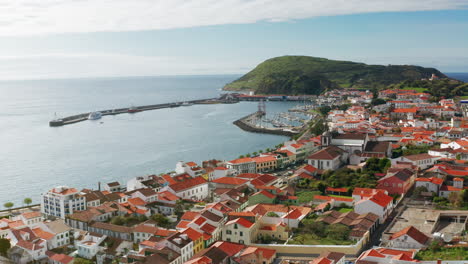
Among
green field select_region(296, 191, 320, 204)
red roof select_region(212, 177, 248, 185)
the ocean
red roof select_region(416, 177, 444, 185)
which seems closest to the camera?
red roof select_region(416, 177, 444, 185)

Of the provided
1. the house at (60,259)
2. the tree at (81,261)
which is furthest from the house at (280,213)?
the house at (60,259)

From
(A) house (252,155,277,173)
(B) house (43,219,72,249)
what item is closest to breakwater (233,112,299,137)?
(A) house (252,155,277,173)

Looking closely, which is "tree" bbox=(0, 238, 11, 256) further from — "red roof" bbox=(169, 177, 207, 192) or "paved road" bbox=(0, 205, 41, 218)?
"red roof" bbox=(169, 177, 207, 192)

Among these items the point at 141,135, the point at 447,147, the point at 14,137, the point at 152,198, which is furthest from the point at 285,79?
the point at 152,198

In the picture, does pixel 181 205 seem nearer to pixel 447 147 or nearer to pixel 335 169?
pixel 335 169

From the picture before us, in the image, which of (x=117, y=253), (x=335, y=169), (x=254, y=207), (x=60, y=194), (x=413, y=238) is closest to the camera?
(x=413, y=238)

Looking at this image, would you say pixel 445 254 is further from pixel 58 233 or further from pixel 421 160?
pixel 58 233

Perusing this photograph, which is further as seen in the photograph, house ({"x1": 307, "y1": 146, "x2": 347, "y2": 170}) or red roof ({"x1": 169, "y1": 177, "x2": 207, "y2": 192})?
house ({"x1": 307, "y1": 146, "x2": 347, "y2": 170})

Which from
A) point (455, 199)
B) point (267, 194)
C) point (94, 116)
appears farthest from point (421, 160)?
point (94, 116)
